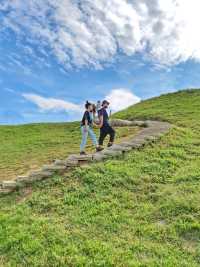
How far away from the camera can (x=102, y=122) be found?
13.0 meters

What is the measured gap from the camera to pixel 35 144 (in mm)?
18516

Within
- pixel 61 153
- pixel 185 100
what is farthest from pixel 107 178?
pixel 185 100

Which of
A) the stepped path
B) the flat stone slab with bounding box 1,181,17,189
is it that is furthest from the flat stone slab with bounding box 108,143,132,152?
the flat stone slab with bounding box 1,181,17,189

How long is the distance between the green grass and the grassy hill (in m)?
3.19

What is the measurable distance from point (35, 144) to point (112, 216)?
11.1m

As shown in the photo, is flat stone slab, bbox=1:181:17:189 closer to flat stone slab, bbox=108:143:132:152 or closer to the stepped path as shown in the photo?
the stepped path

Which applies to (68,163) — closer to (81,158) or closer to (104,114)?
(81,158)

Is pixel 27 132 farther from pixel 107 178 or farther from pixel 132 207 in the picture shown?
pixel 132 207

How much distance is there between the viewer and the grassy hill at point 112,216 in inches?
261

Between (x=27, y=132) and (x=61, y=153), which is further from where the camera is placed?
(x=27, y=132)

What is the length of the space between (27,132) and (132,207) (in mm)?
15633

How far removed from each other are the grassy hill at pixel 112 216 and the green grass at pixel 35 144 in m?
3.19

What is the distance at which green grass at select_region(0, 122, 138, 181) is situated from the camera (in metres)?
13.7

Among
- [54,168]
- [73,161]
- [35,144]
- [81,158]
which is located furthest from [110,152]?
[35,144]
